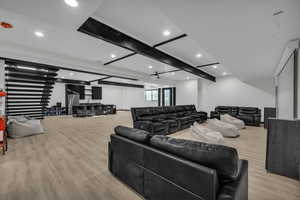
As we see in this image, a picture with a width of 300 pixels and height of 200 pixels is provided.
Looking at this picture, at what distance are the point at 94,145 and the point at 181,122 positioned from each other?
314 cm

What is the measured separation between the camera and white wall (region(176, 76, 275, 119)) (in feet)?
23.2

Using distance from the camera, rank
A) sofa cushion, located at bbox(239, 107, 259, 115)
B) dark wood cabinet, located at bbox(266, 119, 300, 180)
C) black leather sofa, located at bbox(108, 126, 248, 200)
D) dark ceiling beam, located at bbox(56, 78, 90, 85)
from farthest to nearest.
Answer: dark ceiling beam, located at bbox(56, 78, 90, 85), sofa cushion, located at bbox(239, 107, 259, 115), dark wood cabinet, located at bbox(266, 119, 300, 180), black leather sofa, located at bbox(108, 126, 248, 200)

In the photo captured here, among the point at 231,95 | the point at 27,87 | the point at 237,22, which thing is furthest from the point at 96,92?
the point at 237,22

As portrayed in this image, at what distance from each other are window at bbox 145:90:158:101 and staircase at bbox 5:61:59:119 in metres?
9.03

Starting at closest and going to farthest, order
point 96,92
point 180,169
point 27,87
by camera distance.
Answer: point 180,169 < point 27,87 < point 96,92

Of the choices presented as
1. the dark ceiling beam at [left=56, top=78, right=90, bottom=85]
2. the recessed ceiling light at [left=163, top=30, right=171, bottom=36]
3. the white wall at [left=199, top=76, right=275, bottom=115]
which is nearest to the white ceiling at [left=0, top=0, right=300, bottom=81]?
the recessed ceiling light at [left=163, top=30, right=171, bottom=36]

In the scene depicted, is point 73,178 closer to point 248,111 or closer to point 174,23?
point 174,23

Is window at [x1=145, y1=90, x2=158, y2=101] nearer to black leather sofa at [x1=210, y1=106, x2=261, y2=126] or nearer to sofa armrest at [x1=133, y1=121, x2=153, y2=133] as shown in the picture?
black leather sofa at [x1=210, y1=106, x2=261, y2=126]

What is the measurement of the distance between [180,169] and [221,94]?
8352 millimetres

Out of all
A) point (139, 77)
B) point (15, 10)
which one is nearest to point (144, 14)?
point (15, 10)

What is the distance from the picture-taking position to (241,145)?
350 centimetres

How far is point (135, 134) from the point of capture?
176 centimetres

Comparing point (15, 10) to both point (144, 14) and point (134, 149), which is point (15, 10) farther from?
point (134, 149)

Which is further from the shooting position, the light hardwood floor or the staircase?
the staircase
